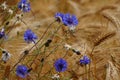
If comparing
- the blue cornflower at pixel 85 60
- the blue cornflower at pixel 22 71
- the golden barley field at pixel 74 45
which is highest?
the golden barley field at pixel 74 45

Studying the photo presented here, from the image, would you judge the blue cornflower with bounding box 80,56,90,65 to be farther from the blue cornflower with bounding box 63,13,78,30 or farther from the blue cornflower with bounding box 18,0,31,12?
the blue cornflower with bounding box 18,0,31,12

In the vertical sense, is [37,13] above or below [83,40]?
above

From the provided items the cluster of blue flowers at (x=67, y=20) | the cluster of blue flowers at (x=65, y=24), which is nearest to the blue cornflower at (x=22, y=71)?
the cluster of blue flowers at (x=65, y=24)

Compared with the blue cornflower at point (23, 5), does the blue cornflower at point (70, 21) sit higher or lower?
lower

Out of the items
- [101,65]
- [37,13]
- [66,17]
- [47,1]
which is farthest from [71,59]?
[47,1]

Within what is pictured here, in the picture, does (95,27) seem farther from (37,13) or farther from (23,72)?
(23,72)

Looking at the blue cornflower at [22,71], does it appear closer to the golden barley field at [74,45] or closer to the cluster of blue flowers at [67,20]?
the golden barley field at [74,45]

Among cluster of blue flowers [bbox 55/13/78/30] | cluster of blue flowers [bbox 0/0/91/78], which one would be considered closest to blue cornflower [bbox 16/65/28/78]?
cluster of blue flowers [bbox 0/0/91/78]

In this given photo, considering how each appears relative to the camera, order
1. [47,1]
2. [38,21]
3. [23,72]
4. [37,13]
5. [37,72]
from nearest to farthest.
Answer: [23,72] < [37,72] < [38,21] < [37,13] < [47,1]

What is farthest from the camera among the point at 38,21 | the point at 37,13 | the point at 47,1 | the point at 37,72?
the point at 47,1
